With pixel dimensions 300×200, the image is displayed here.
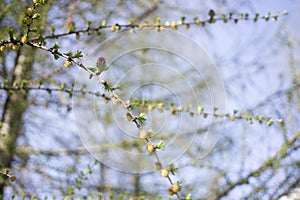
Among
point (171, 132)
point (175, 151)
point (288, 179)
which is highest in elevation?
point (171, 132)

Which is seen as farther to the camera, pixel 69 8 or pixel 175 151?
pixel 69 8

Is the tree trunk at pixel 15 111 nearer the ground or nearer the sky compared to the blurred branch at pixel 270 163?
nearer the sky

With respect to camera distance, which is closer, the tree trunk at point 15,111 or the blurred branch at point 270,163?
the blurred branch at point 270,163

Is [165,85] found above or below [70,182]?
above

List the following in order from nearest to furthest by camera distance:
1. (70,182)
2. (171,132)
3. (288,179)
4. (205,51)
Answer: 1. (288,179)
2. (70,182)
3. (171,132)
4. (205,51)

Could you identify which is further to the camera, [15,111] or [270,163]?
[15,111]

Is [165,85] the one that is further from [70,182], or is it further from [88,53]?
[70,182]

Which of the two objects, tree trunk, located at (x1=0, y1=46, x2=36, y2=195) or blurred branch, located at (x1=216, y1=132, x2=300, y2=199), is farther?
tree trunk, located at (x1=0, y1=46, x2=36, y2=195)

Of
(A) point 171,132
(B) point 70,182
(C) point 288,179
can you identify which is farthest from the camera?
(A) point 171,132

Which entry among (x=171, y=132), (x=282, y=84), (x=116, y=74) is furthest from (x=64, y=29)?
(x=282, y=84)

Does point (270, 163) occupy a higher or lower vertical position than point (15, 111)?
lower

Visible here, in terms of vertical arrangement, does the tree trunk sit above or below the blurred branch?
above
